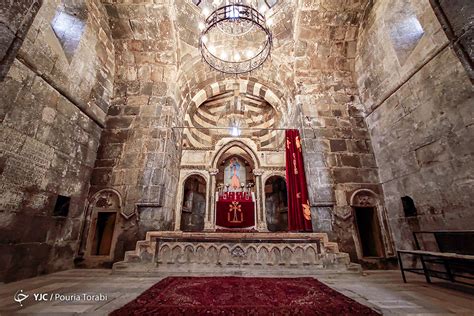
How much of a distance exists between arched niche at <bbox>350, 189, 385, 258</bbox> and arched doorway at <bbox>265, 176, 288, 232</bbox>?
203 inches

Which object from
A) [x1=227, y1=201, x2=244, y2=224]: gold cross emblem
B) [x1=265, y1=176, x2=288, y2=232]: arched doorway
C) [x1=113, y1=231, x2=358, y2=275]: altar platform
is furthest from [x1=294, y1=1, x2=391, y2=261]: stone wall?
[x1=265, y1=176, x2=288, y2=232]: arched doorway

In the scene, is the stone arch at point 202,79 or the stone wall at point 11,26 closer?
the stone wall at point 11,26

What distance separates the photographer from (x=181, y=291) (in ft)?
9.25

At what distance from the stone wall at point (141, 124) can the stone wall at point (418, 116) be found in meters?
6.00

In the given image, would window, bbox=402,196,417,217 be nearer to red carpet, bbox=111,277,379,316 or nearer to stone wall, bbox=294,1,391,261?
stone wall, bbox=294,1,391,261

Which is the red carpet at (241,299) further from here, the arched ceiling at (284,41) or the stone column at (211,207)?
the arched ceiling at (284,41)

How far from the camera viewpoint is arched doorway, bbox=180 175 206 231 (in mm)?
10852

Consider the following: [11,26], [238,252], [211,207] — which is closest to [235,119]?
[211,207]

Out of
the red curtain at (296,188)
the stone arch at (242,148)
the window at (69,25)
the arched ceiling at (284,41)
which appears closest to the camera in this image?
the window at (69,25)

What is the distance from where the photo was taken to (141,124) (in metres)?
6.05

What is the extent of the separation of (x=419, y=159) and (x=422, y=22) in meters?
2.95

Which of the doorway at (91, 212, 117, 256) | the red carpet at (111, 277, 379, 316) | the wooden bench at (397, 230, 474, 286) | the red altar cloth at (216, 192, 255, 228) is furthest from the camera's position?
the red altar cloth at (216, 192, 255, 228)

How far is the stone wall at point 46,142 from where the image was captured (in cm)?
344

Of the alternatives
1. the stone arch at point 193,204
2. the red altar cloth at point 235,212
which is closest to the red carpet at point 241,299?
the red altar cloth at point 235,212
